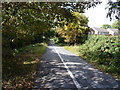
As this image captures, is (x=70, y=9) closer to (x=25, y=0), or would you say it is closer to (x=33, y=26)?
(x=25, y=0)

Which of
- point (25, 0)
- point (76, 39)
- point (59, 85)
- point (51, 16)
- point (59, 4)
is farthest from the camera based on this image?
point (76, 39)

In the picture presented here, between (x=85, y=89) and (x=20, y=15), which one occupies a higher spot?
(x=20, y=15)

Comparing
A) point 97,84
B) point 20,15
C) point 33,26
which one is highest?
point 20,15

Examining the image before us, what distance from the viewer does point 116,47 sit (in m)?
13.0

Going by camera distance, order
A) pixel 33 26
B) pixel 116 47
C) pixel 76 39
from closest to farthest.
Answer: pixel 33 26, pixel 116 47, pixel 76 39

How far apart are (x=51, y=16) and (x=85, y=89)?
343 centimetres

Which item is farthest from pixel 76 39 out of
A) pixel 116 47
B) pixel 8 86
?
pixel 8 86

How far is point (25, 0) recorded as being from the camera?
14.7 ft

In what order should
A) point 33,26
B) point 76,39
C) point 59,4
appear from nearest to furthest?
point 59,4 < point 33,26 < point 76,39

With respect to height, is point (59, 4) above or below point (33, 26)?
above

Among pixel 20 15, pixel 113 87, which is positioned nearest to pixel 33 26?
pixel 20 15

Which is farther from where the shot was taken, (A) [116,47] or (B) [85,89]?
(A) [116,47]

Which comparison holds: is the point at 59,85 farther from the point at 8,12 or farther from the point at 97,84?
the point at 8,12

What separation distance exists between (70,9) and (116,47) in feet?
31.2
